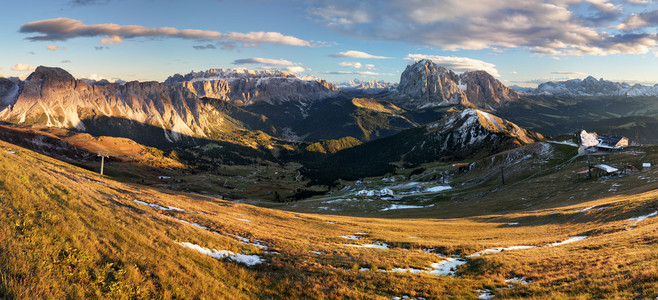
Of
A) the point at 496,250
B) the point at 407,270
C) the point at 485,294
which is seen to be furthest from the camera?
the point at 496,250

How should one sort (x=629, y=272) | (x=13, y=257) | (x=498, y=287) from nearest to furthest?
1. (x=13, y=257)
2. (x=629, y=272)
3. (x=498, y=287)

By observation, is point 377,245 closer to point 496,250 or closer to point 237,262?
point 496,250

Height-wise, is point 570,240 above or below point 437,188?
above

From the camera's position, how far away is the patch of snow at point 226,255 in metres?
20.6

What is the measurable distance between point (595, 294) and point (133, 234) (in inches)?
1025

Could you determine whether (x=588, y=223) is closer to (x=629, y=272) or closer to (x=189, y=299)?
(x=629, y=272)

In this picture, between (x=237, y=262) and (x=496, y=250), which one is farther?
(x=496, y=250)

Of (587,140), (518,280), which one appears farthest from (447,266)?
(587,140)

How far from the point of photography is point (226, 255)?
70.4 ft

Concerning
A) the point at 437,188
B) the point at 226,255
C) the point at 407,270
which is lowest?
the point at 437,188

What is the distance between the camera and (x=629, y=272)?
17.7 meters

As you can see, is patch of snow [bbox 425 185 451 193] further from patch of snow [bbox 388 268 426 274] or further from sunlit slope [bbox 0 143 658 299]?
patch of snow [bbox 388 268 426 274]

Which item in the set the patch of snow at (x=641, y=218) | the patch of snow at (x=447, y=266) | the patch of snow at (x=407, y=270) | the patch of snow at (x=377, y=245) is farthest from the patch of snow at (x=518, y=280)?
the patch of snow at (x=641, y=218)

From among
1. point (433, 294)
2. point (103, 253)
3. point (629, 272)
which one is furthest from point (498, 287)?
point (103, 253)
